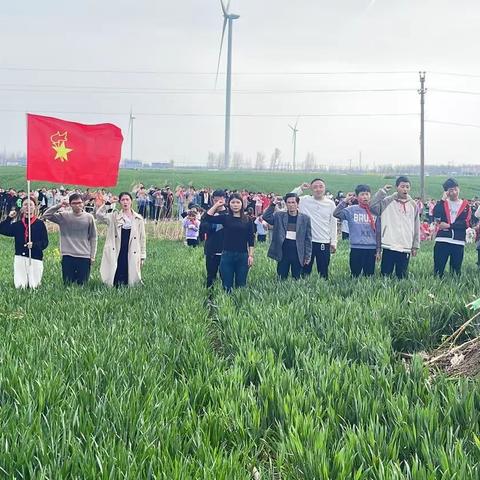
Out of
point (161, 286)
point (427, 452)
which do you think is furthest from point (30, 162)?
point (427, 452)

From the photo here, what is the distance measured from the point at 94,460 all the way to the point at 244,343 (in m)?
2.31

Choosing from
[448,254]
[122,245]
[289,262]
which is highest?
[122,245]

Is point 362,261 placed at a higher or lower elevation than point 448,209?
lower

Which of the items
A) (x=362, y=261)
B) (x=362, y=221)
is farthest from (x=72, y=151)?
(x=362, y=261)

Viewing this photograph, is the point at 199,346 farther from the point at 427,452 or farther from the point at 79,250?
the point at 79,250

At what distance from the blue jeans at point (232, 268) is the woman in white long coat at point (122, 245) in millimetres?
1258

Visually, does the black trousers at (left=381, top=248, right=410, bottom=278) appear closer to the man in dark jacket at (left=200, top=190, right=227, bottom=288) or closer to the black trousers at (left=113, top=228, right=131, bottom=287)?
the man in dark jacket at (left=200, top=190, right=227, bottom=288)

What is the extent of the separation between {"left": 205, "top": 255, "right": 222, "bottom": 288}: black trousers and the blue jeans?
49cm

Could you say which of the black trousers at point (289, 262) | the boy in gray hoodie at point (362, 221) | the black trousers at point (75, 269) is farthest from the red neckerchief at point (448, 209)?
the black trousers at point (75, 269)

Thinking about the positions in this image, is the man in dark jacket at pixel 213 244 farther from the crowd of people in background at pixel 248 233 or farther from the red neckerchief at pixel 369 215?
the red neckerchief at pixel 369 215

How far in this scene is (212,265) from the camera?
894 cm

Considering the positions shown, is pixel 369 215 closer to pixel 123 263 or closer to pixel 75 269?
pixel 123 263

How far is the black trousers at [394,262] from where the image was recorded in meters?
8.95

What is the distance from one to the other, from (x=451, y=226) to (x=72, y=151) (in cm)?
547
